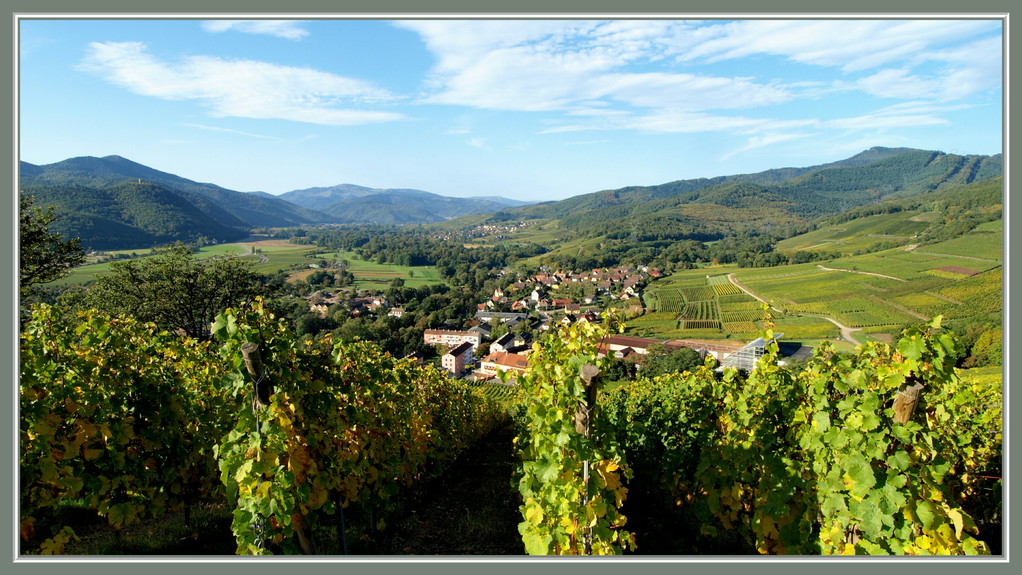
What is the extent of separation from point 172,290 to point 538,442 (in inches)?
698

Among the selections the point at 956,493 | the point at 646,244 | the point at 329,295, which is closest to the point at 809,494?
the point at 956,493

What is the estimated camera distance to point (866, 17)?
301cm

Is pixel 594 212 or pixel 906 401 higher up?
pixel 594 212

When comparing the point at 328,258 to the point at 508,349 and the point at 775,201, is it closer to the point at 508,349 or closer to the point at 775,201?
the point at 508,349

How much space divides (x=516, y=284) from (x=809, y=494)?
264 feet

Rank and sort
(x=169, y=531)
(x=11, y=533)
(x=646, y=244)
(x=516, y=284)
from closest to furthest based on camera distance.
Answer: (x=11, y=533) < (x=169, y=531) < (x=516, y=284) < (x=646, y=244)

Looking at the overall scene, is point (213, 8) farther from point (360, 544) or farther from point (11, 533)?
point (360, 544)

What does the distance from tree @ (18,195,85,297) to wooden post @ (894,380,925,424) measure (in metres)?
14.9

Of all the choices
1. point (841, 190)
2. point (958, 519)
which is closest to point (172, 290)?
point (958, 519)

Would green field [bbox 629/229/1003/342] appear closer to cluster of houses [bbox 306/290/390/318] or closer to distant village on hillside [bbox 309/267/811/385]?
distant village on hillside [bbox 309/267/811/385]

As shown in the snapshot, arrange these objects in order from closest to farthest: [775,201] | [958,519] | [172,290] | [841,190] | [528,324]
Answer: [958,519] → [172,290] → [528,324] → [775,201] → [841,190]

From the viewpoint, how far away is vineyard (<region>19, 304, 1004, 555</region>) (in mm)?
2842

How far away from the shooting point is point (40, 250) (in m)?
11.2

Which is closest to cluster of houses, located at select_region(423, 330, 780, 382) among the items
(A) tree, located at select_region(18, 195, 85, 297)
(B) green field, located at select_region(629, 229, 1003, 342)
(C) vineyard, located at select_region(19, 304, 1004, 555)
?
(B) green field, located at select_region(629, 229, 1003, 342)
